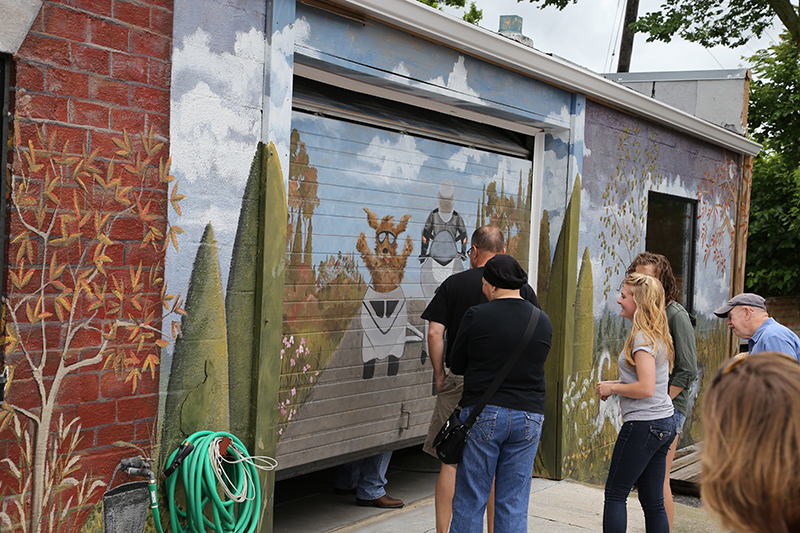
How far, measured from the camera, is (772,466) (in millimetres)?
1471

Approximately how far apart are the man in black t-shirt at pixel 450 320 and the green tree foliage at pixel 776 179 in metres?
11.7

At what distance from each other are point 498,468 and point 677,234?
6.02 meters

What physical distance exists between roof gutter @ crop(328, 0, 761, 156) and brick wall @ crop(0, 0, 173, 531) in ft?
4.70

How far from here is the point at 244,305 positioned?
4.04 meters

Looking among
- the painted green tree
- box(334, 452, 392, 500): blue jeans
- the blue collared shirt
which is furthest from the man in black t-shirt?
the painted green tree

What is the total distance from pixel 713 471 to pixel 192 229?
2.83 metres

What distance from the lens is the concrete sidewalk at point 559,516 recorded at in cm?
521

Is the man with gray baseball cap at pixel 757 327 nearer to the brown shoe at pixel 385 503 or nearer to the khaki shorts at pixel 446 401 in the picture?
the khaki shorts at pixel 446 401

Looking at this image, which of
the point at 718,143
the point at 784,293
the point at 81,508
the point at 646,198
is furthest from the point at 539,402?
the point at 784,293

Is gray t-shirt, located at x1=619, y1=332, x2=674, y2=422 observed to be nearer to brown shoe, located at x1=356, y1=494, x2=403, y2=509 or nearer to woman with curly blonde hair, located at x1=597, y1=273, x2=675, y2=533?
woman with curly blonde hair, located at x1=597, y1=273, x2=675, y2=533

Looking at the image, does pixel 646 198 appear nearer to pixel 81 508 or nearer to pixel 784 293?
pixel 81 508

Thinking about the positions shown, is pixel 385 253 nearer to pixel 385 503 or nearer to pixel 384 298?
pixel 384 298

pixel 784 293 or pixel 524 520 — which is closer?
pixel 524 520

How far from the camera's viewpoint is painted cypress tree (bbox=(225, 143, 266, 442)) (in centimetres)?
Result: 399
